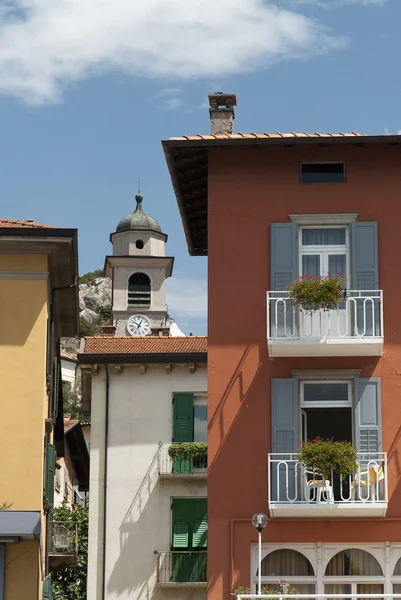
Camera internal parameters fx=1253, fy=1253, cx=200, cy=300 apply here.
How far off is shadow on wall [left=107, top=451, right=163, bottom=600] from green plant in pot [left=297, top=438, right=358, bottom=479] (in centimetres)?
1336

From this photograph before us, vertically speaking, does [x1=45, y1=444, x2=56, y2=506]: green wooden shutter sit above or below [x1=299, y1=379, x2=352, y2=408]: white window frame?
below

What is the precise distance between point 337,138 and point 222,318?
389cm

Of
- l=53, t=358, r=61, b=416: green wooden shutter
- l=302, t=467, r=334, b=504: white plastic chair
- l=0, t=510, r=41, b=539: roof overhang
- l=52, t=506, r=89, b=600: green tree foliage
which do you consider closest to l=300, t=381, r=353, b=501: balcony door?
l=302, t=467, r=334, b=504: white plastic chair

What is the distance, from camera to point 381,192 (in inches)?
918

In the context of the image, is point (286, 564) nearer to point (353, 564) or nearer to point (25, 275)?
point (353, 564)

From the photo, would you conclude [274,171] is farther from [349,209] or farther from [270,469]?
[270,469]

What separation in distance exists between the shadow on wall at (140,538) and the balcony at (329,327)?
12810 mm

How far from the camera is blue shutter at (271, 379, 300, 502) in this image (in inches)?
860

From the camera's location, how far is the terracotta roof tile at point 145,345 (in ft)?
115

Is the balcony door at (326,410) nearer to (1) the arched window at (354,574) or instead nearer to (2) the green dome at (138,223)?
(1) the arched window at (354,574)

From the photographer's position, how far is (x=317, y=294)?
2198cm

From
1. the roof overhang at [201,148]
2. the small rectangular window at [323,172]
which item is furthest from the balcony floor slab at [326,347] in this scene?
the roof overhang at [201,148]

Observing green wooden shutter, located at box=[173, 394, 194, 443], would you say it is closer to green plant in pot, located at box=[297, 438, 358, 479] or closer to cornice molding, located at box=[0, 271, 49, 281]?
cornice molding, located at box=[0, 271, 49, 281]

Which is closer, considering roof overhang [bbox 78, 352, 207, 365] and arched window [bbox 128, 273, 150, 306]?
roof overhang [bbox 78, 352, 207, 365]
